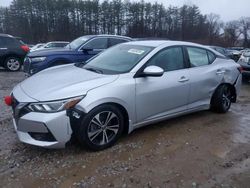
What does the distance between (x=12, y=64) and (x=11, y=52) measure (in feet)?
1.73

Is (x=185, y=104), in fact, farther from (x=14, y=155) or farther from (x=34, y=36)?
(x=34, y=36)

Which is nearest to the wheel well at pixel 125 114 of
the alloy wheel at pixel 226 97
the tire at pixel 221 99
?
the tire at pixel 221 99

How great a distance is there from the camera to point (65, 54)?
6.84 meters

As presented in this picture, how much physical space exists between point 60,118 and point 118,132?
897mm

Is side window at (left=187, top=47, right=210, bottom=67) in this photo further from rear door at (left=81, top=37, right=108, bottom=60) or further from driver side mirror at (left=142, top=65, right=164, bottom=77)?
rear door at (left=81, top=37, right=108, bottom=60)

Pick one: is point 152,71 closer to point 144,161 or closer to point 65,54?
point 144,161

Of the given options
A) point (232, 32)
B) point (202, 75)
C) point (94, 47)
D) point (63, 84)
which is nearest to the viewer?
point (63, 84)

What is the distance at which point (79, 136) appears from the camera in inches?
119

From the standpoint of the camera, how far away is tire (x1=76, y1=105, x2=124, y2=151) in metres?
3.01

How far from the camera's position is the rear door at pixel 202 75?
4156 mm

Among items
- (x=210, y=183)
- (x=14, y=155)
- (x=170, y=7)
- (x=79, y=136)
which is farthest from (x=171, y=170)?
(x=170, y=7)

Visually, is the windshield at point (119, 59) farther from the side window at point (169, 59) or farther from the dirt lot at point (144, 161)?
the dirt lot at point (144, 161)

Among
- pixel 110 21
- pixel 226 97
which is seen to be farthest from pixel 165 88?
pixel 110 21

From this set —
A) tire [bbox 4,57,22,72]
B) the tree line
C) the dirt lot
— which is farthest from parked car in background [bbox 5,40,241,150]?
the tree line
